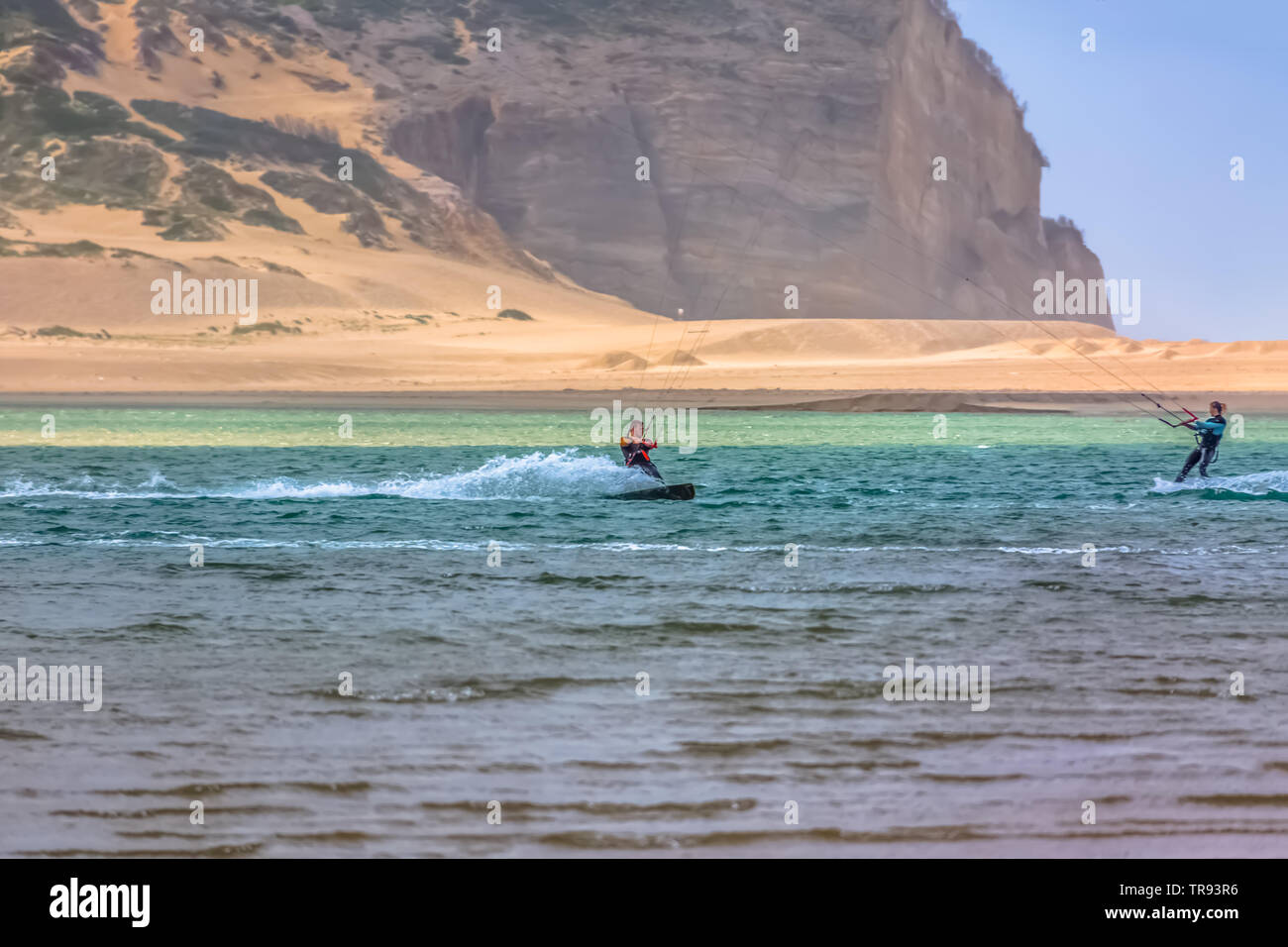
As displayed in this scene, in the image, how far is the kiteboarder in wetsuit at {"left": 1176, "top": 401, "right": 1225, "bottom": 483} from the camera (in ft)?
84.4

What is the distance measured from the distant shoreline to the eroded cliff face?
181 feet

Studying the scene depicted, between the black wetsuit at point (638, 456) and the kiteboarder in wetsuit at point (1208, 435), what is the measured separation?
9.54 metres

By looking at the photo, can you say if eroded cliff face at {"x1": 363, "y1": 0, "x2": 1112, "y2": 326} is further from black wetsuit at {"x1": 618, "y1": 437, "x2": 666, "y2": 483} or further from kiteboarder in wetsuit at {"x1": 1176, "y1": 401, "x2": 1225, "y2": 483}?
black wetsuit at {"x1": 618, "y1": 437, "x2": 666, "y2": 483}

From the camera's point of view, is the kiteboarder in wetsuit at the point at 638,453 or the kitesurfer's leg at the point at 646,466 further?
the kitesurfer's leg at the point at 646,466

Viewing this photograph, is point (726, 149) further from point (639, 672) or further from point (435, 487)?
point (639, 672)

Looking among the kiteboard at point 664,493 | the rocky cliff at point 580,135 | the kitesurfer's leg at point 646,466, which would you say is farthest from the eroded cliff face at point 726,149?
the kiteboard at point 664,493

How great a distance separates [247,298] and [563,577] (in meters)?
90.1

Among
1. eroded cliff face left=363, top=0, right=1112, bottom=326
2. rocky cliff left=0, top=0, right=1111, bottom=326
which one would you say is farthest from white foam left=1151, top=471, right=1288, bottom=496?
eroded cliff face left=363, top=0, right=1112, bottom=326

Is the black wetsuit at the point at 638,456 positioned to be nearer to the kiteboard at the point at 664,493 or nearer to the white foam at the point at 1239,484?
the kiteboard at the point at 664,493

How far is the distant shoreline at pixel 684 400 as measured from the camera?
198 feet

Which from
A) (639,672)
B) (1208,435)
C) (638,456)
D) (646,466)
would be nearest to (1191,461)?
(1208,435)

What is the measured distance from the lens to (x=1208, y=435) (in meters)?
27.0
